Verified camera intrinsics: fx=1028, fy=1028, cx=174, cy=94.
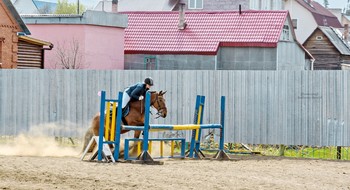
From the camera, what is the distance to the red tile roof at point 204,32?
5572 cm

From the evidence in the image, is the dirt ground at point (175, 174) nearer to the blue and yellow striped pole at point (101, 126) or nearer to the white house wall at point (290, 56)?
the blue and yellow striped pole at point (101, 126)

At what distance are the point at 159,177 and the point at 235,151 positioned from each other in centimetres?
855

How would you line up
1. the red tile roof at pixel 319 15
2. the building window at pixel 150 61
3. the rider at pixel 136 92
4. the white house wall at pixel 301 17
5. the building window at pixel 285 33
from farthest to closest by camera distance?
the red tile roof at pixel 319 15
the white house wall at pixel 301 17
the building window at pixel 285 33
the building window at pixel 150 61
the rider at pixel 136 92

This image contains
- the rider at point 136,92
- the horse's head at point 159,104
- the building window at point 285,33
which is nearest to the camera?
the rider at point 136,92

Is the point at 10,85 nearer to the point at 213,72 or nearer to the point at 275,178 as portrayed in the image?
the point at 213,72

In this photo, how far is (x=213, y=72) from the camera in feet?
90.8

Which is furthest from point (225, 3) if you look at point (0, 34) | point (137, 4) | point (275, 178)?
point (275, 178)

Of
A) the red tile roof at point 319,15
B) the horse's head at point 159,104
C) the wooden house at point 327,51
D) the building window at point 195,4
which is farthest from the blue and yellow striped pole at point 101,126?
the red tile roof at point 319,15

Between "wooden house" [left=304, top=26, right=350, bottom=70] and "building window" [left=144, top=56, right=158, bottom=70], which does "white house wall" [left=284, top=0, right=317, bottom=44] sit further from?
"building window" [left=144, top=56, right=158, bottom=70]

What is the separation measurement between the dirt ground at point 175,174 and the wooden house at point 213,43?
3134 centimetres

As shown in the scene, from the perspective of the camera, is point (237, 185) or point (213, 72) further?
point (213, 72)

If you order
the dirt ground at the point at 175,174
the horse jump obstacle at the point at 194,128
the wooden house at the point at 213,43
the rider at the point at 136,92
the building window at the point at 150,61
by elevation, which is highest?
the wooden house at the point at 213,43

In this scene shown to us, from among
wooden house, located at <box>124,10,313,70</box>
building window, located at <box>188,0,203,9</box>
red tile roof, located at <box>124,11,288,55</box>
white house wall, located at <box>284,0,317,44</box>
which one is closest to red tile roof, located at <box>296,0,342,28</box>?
white house wall, located at <box>284,0,317,44</box>

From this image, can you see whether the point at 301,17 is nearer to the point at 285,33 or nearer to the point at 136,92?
the point at 285,33
